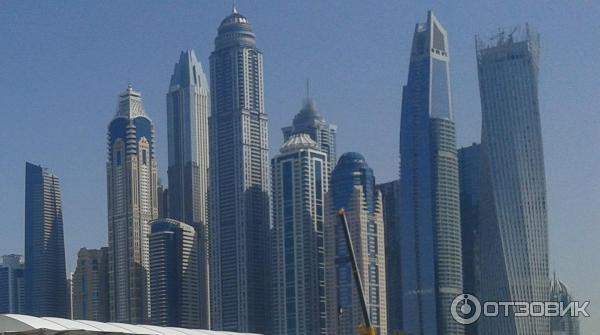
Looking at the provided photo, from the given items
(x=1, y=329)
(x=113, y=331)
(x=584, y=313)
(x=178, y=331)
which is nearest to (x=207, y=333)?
(x=178, y=331)

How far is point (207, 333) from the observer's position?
47562mm

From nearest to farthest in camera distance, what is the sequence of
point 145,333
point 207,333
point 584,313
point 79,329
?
point 79,329, point 145,333, point 207,333, point 584,313

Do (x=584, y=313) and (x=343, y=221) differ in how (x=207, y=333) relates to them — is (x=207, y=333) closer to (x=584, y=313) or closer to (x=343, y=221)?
(x=343, y=221)

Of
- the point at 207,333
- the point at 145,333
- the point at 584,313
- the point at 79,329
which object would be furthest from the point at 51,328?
the point at 584,313

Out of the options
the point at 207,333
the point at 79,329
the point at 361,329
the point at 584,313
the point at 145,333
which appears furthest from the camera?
the point at 584,313

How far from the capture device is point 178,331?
45688 millimetres

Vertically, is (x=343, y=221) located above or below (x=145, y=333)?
above

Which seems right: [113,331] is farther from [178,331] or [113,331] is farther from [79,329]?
[178,331]

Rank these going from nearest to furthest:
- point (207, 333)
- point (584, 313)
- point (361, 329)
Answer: point (361, 329)
point (207, 333)
point (584, 313)

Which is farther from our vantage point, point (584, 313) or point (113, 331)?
point (584, 313)

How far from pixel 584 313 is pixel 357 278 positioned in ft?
416

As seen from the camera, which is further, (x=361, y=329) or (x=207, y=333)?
(x=207, y=333)

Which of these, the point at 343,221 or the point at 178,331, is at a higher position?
the point at 343,221

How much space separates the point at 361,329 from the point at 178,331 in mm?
10509
